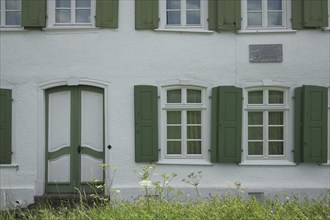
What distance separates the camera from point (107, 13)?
8.06 metres

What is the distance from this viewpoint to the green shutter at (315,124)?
7.92 m

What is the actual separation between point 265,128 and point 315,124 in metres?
1.04

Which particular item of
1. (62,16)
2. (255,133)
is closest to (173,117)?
(255,133)

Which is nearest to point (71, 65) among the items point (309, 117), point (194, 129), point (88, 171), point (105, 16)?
point (105, 16)

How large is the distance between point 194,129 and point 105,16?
317 cm

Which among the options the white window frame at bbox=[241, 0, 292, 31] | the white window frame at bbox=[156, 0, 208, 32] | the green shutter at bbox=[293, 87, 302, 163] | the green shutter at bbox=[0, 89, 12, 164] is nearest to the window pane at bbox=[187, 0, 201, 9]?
the white window frame at bbox=[156, 0, 208, 32]

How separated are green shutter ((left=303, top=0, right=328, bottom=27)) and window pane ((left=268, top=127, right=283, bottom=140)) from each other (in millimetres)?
2345

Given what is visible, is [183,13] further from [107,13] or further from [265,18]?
[265,18]

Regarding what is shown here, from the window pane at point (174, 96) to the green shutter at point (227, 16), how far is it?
1588 mm

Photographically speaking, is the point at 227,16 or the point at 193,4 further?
the point at 193,4

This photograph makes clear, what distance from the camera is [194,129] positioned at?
827 cm

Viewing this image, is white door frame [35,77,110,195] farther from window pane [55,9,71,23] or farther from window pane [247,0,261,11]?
window pane [247,0,261,11]

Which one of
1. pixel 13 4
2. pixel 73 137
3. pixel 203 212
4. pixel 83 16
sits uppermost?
pixel 13 4

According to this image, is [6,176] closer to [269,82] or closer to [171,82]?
[171,82]
